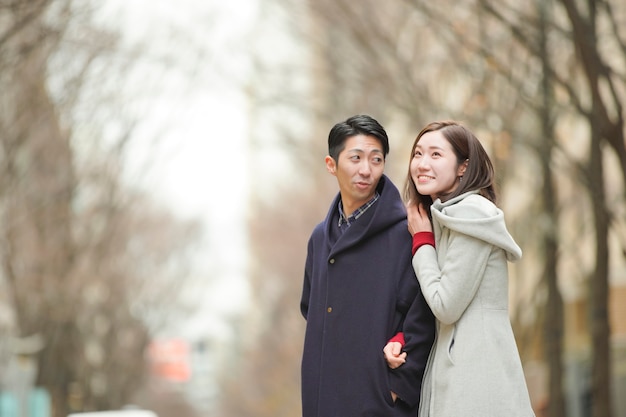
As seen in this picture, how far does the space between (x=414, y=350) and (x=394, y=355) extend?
0.08 metres

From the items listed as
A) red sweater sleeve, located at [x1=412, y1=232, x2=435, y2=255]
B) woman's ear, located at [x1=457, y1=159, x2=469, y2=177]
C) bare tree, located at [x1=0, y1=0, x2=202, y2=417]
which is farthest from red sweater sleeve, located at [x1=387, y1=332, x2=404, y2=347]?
bare tree, located at [x1=0, y1=0, x2=202, y2=417]

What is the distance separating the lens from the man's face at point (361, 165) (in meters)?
4.73

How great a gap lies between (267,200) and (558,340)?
27.8m

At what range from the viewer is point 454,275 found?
440 centimetres

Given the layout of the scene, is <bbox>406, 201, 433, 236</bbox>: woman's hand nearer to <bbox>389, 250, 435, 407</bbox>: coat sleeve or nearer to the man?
the man

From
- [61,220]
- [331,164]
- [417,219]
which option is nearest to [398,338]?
[417,219]

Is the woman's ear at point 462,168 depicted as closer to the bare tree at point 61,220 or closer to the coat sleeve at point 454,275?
the coat sleeve at point 454,275

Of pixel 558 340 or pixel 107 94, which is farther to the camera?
pixel 107 94

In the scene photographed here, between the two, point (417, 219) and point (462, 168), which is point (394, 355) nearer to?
point (417, 219)

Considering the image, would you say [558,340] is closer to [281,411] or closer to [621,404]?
[621,404]

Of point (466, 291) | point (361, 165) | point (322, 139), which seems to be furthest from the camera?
point (322, 139)

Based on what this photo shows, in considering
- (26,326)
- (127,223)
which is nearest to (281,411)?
(127,223)

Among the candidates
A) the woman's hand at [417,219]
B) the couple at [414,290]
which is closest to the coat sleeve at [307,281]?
the couple at [414,290]

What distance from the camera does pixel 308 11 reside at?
16750mm
